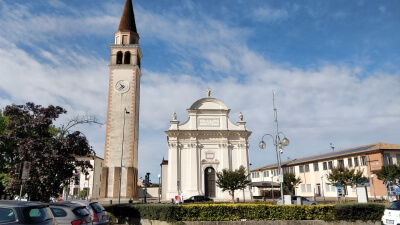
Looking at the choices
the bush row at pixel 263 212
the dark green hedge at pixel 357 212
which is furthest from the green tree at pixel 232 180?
the dark green hedge at pixel 357 212

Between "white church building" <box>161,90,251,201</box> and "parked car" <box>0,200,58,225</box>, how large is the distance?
106 feet

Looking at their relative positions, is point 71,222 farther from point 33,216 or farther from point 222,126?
point 222,126

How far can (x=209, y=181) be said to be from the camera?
40.0 metres

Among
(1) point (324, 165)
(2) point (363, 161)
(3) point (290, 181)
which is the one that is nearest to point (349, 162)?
(2) point (363, 161)

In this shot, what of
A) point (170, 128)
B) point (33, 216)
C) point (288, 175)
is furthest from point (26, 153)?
point (288, 175)

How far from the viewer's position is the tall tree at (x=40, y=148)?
17141 millimetres

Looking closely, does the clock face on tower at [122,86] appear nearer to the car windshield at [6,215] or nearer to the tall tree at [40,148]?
the tall tree at [40,148]

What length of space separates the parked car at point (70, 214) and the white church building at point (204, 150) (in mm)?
28239

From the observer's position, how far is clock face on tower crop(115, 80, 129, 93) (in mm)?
39562

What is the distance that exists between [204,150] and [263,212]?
84.0 feet

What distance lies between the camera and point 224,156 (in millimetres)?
40250

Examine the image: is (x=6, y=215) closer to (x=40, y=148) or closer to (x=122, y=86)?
(x=40, y=148)

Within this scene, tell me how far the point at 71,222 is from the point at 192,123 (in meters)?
31.3

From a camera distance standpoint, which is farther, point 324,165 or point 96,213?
point 324,165
